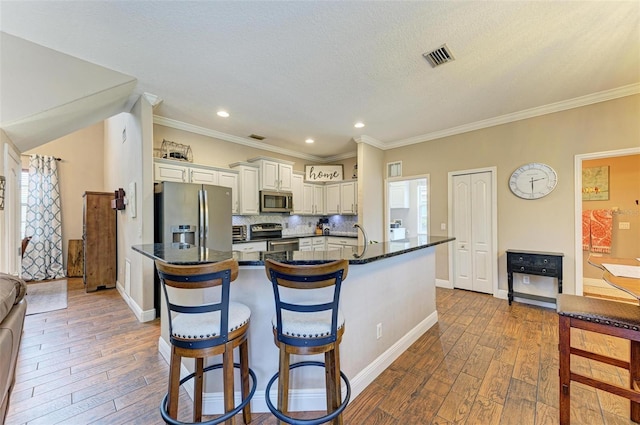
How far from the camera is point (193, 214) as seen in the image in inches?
139

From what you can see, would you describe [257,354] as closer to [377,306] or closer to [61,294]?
[377,306]

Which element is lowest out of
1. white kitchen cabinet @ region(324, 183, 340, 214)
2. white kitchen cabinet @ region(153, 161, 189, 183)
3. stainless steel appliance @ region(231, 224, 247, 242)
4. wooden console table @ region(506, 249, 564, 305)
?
wooden console table @ region(506, 249, 564, 305)

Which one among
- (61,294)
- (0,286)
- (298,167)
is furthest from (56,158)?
(0,286)

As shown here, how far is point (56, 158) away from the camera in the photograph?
5633mm

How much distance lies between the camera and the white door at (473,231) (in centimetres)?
423

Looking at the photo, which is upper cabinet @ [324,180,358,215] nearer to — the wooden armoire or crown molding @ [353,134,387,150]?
crown molding @ [353,134,387,150]

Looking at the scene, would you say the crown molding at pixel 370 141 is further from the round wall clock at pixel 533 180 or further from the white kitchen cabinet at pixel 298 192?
the round wall clock at pixel 533 180

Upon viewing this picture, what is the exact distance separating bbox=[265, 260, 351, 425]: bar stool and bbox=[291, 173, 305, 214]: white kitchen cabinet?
420 centimetres

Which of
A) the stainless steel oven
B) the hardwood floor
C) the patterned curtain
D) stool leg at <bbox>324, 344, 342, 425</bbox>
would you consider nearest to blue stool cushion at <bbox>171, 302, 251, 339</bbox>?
stool leg at <bbox>324, 344, 342, 425</bbox>

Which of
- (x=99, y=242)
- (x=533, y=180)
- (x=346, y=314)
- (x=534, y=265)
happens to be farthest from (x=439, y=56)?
(x=99, y=242)

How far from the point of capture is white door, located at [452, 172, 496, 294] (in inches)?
167

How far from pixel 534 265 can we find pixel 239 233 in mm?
4631

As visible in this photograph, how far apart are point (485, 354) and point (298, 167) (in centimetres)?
492

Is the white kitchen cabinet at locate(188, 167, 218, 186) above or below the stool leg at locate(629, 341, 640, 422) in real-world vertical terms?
above
